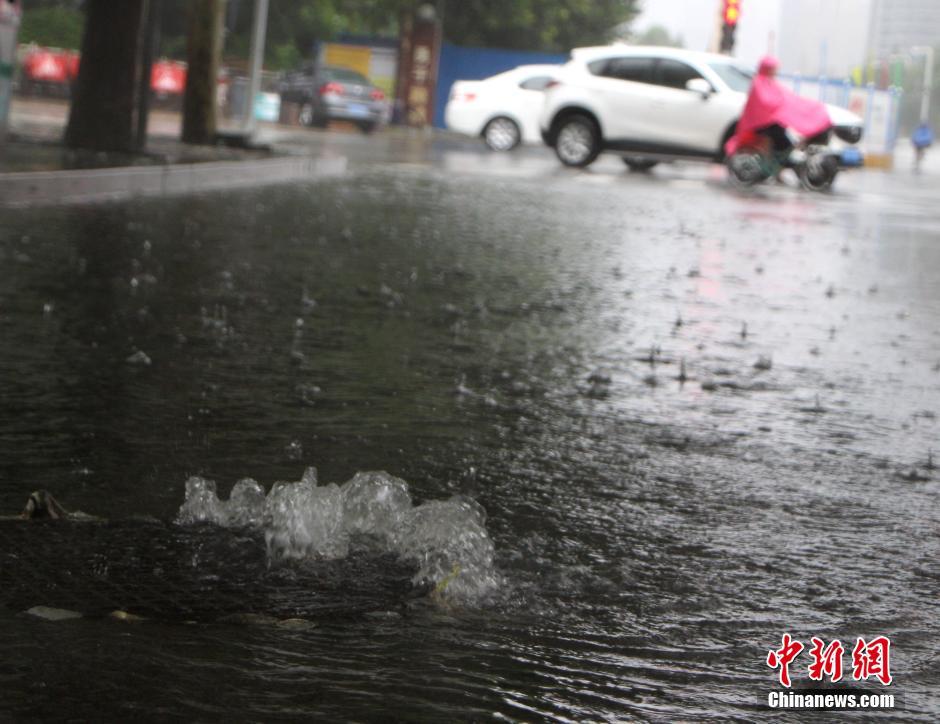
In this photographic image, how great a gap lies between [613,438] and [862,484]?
0.79 m

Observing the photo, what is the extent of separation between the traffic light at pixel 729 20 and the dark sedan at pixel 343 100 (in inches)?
461

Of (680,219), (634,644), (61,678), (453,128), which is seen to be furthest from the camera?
(453,128)

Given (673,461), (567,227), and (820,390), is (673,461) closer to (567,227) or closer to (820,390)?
(820,390)

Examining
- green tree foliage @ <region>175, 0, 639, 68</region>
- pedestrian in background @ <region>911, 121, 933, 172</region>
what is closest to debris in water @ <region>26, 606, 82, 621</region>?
pedestrian in background @ <region>911, 121, 933, 172</region>

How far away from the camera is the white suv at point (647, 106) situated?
24281mm

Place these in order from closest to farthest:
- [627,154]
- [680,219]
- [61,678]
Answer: [61,678]
[680,219]
[627,154]

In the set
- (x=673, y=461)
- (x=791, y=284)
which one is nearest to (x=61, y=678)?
(x=673, y=461)

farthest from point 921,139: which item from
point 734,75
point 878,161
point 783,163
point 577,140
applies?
point 783,163

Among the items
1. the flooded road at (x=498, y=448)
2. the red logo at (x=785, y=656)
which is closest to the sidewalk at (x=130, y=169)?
the flooded road at (x=498, y=448)

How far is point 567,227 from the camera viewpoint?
13406 millimetres

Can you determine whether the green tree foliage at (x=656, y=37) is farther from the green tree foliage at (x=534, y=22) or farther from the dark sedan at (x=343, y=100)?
the dark sedan at (x=343, y=100)

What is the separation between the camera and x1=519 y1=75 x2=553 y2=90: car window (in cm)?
3122

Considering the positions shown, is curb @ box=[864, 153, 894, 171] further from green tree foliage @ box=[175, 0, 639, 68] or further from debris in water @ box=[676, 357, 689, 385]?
debris in water @ box=[676, 357, 689, 385]

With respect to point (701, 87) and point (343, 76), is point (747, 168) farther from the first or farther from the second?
point (343, 76)
